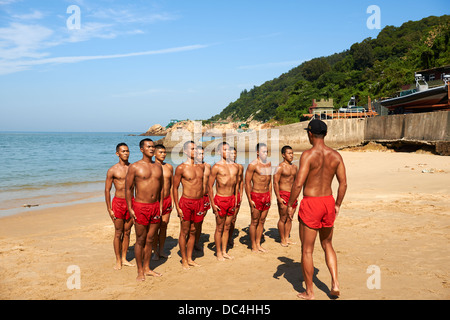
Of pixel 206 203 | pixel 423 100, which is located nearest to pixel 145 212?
pixel 206 203

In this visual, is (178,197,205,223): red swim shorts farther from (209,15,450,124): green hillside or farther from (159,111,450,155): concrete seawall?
(209,15,450,124): green hillside

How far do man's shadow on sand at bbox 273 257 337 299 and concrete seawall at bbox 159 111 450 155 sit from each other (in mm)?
18666

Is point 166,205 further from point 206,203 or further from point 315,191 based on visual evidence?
point 315,191

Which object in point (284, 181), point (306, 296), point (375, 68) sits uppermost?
point (375, 68)

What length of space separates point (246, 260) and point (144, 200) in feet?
7.38

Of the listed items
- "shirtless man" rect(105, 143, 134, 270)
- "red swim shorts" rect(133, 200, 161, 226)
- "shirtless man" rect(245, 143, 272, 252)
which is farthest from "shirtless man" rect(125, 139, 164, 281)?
"shirtless man" rect(245, 143, 272, 252)

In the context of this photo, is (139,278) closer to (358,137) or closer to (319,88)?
(358,137)

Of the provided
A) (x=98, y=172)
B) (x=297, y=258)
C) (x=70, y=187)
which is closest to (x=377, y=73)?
(x=98, y=172)

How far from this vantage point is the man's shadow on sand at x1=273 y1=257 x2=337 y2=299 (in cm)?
470

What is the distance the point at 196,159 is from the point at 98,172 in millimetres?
20700

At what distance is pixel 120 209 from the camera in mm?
5758

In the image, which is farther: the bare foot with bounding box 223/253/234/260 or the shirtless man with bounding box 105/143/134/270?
the bare foot with bounding box 223/253/234/260
